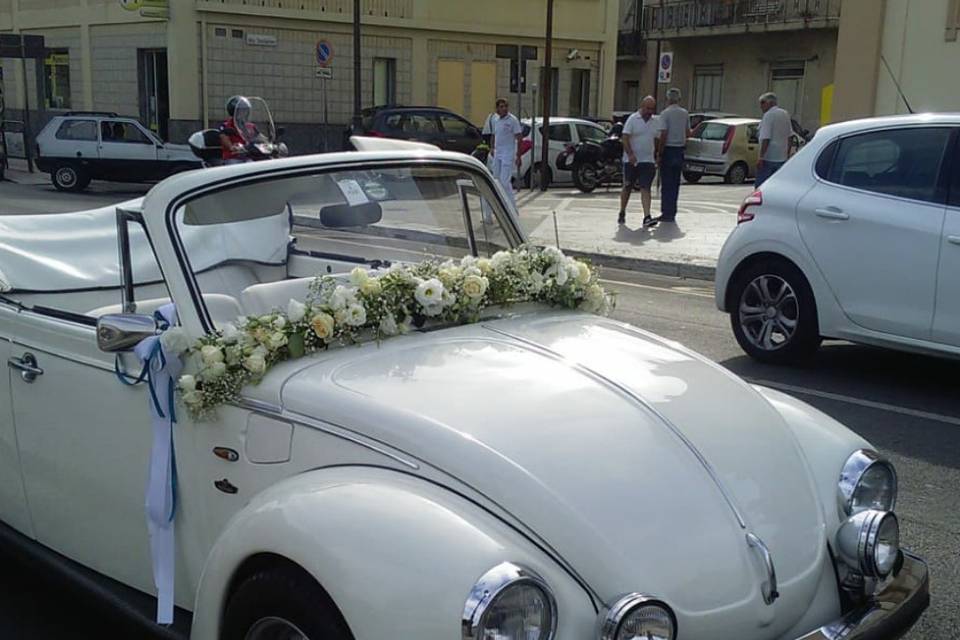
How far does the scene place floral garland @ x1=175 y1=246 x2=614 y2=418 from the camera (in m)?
2.90

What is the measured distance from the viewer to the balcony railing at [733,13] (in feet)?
124

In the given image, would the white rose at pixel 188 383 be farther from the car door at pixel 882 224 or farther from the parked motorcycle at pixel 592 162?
the parked motorcycle at pixel 592 162

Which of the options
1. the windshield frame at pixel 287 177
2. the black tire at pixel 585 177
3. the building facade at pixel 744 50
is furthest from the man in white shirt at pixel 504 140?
the building facade at pixel 744 50

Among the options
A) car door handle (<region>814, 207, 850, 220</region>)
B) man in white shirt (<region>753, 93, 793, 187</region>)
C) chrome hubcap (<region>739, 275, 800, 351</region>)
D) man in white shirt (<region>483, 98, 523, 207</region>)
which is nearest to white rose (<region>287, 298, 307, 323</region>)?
car door handle (<region>814, 207, 850, 220</region>)

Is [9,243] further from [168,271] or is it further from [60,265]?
[168,271]

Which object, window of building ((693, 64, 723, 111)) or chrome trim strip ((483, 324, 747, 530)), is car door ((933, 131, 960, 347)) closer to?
chrome trim strip ((483, 324, 747, 530))

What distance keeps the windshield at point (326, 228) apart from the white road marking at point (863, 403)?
339cm

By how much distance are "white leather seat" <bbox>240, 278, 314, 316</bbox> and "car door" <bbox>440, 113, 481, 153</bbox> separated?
70.5 feet

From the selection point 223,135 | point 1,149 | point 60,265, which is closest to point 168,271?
point 60,265

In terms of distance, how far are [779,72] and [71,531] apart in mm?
40709

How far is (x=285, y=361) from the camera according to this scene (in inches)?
118

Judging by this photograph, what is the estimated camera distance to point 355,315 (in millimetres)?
3115

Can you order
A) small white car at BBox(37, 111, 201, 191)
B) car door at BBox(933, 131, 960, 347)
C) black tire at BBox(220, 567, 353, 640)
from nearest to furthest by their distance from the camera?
black tire at BBox(220, 567, 353, 640), car door at BBox(933, 131, 960, 347), small white car at BBox(37, 111, 201, 191)

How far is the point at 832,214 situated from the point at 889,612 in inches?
185
